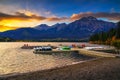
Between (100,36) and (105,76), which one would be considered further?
(100,36)

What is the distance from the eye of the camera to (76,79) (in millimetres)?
20734

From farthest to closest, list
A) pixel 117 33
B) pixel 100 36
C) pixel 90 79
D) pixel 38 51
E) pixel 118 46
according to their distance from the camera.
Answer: pixel 100 36
pixel 117 33
pixel 38 51
pixel 118 46
pixel 90 79

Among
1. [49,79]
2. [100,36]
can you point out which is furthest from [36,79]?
[100,36]

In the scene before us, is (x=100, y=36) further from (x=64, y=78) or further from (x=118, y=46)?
(x=64, y=78)

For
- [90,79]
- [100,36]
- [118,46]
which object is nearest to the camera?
[90,79]

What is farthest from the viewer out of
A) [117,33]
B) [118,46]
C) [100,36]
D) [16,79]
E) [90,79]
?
[100,36]

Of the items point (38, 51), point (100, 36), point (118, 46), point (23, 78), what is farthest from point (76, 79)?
point (100, 36)

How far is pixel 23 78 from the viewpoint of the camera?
22500 millimetres

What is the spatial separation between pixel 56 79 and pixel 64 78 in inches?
30.1

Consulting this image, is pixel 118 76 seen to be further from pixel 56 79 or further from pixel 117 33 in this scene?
pixel 117 33

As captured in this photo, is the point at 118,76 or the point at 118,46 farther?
the point at 118,46

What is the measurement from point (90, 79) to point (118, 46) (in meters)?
67.7

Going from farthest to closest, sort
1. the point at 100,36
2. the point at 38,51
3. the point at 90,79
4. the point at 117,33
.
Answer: the point at 100,36, the point at 117,33, the point at 38,51, the point at 90,79

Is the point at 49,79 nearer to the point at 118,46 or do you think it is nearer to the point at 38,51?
the point at 118,46
